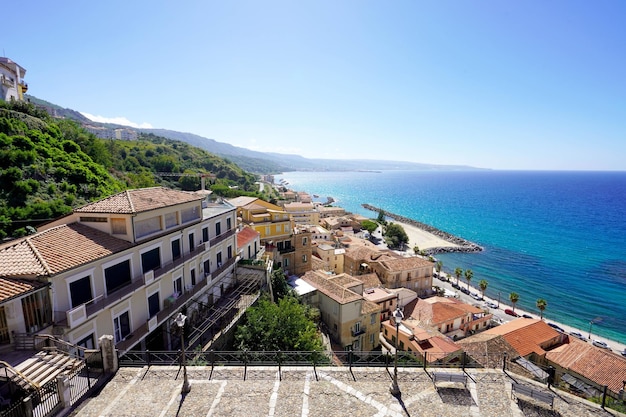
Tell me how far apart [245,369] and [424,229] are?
9518 cm

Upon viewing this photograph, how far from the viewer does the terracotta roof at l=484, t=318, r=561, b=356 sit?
27594mm

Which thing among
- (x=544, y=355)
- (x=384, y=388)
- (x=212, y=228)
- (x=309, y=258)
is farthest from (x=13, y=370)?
(x=544, y=355)

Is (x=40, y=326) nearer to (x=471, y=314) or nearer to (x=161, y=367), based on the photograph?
(x=161, y=367)

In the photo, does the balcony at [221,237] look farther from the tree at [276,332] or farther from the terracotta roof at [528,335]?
the terracotta roof at [528,335]

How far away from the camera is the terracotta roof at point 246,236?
2613 centimetres

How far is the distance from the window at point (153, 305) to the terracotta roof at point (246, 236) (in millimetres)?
9818

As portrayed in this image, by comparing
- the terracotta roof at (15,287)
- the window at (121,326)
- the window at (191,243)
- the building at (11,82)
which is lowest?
the window at (121,326)

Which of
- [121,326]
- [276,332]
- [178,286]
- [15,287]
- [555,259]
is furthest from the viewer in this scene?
[555,259]

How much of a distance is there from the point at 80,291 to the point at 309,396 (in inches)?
375

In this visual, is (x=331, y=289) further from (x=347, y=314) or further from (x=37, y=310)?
(x=37, y=310)

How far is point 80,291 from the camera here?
1174cm

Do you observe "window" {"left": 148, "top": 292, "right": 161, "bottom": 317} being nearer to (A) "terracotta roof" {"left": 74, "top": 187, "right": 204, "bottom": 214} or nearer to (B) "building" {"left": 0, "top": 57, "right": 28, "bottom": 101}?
(A) "terracotta roof" {"left": 74, "top": 187, "right": 204, "bottom": 214}

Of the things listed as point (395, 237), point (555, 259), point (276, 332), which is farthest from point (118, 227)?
point (555, 259)

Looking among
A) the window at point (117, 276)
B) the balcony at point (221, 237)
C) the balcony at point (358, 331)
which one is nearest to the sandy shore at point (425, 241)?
the balcony at point (358, 331)
